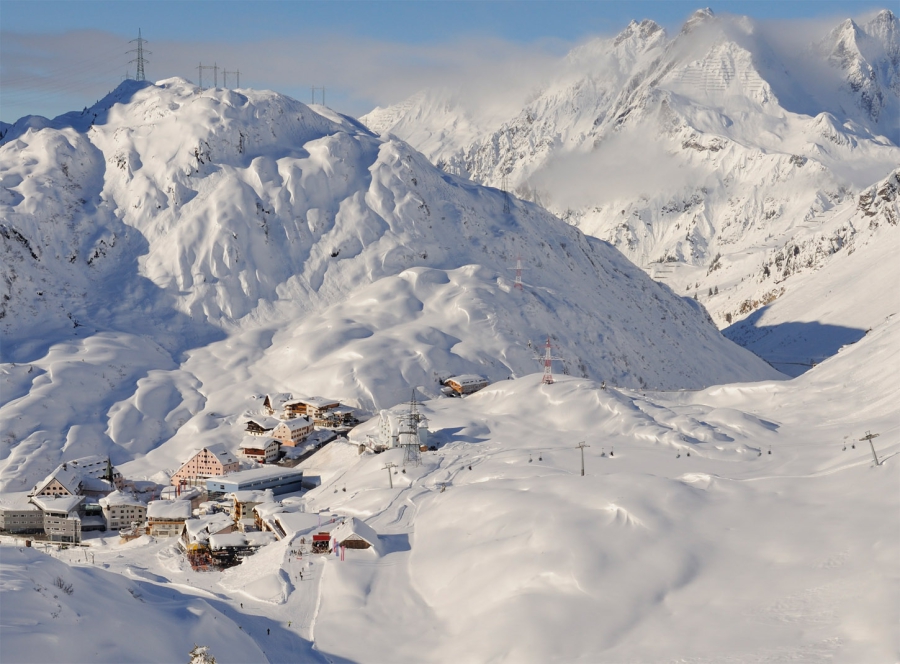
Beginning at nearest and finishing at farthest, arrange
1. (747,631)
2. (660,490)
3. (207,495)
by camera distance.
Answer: (747,631) → (660,490) → (207,495)

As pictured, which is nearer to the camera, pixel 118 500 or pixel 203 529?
pixel 203 529

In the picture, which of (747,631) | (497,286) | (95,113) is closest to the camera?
(747,631)

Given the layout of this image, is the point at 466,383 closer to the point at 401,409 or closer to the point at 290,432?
the point at 401,409

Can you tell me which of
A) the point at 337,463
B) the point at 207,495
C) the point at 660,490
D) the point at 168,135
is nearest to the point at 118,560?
the point at 207,495

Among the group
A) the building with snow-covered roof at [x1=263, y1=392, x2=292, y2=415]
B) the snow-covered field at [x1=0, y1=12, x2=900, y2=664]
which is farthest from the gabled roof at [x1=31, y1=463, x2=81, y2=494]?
the building with snow-covered roof at [x1=263, y1=392, x2=292, y2=415]

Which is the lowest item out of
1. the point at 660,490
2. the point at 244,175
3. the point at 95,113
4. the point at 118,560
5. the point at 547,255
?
the point at 118,560

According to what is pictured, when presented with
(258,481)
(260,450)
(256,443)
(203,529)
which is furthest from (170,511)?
(256,443)

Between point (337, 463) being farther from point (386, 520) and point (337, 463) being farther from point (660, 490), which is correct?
point (660, 490)

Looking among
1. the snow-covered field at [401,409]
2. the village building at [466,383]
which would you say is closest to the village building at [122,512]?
the snow-covered field at [401,409]
